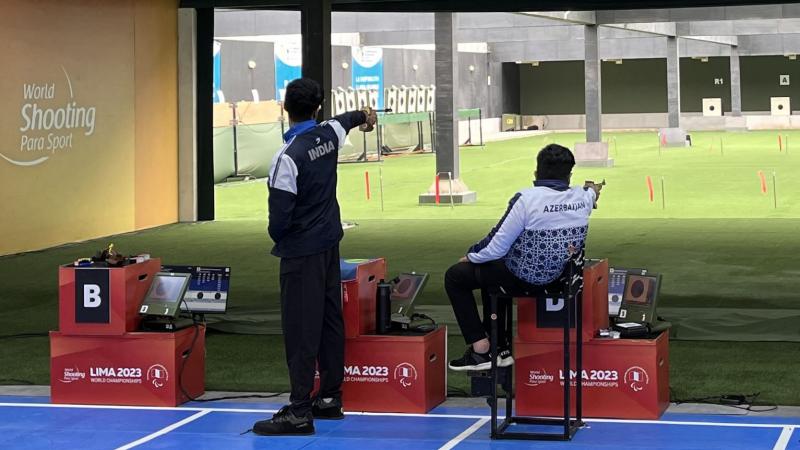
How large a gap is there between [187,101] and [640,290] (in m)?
15.3

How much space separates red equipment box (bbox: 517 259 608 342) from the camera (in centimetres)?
751

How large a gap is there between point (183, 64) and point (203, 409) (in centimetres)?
1497

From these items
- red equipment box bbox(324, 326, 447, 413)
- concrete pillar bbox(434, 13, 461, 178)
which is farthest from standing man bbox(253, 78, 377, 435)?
concrete pillar bbox(434, 13, 461, 178)

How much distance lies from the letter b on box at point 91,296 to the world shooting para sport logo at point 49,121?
10.1m

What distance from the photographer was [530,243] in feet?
23.2

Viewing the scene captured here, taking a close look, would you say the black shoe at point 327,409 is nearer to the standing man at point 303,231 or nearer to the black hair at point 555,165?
the standing man at point 303,231

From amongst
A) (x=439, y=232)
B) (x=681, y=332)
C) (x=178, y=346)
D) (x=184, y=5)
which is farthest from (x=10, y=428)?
(x=184, y=5)

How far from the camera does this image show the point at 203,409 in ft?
26.5

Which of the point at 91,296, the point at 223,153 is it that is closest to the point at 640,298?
the point at 91,296

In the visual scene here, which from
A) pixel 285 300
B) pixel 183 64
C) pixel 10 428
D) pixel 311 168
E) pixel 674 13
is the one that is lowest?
pixel 10 428

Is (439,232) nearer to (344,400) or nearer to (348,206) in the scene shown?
(348,206)

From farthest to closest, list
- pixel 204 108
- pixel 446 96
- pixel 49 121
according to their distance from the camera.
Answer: pixel 446 96, pixel 204 108, pixel 49 121

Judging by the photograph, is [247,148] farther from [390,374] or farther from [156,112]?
[390,374]

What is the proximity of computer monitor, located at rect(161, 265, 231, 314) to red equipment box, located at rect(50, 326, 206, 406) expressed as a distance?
1161mm
